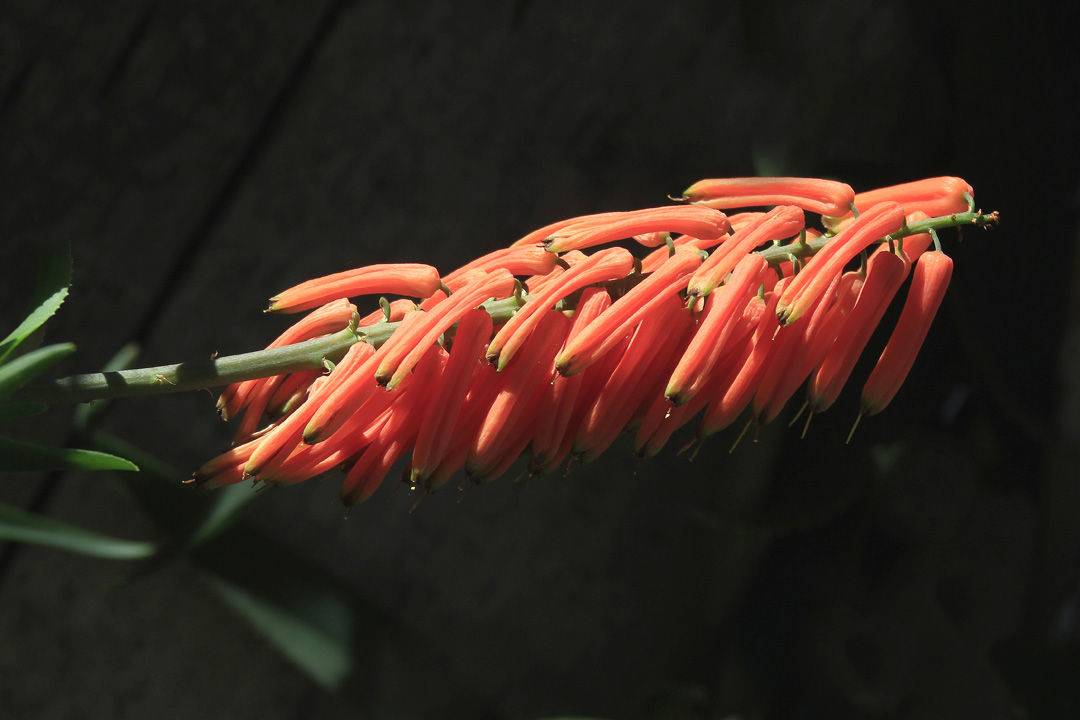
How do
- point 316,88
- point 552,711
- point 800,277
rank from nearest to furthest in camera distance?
1. point 800,277
2. point 316,88
3. point 552,711

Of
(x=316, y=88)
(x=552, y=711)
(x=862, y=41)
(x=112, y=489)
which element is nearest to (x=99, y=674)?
(x=112, y=489)

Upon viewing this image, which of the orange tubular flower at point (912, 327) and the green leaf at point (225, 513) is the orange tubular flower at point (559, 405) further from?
the green leaf at point (225, 513)

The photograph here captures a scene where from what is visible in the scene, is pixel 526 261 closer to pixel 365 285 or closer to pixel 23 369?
pixel 365 285

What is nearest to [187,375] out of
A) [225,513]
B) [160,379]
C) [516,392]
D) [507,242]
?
[160,379]

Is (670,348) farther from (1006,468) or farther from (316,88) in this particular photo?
(1006,468)

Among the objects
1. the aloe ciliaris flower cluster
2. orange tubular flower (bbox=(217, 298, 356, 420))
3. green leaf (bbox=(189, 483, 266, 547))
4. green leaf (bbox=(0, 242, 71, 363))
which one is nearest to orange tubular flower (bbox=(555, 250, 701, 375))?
the aloe ciliaris flower cluster

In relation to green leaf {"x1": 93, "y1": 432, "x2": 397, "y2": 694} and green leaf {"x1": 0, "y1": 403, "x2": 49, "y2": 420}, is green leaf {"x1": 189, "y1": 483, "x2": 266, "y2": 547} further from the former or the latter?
green leaf {"x1": 0, "y1": 403, "x2": 49, "y2": 420}
